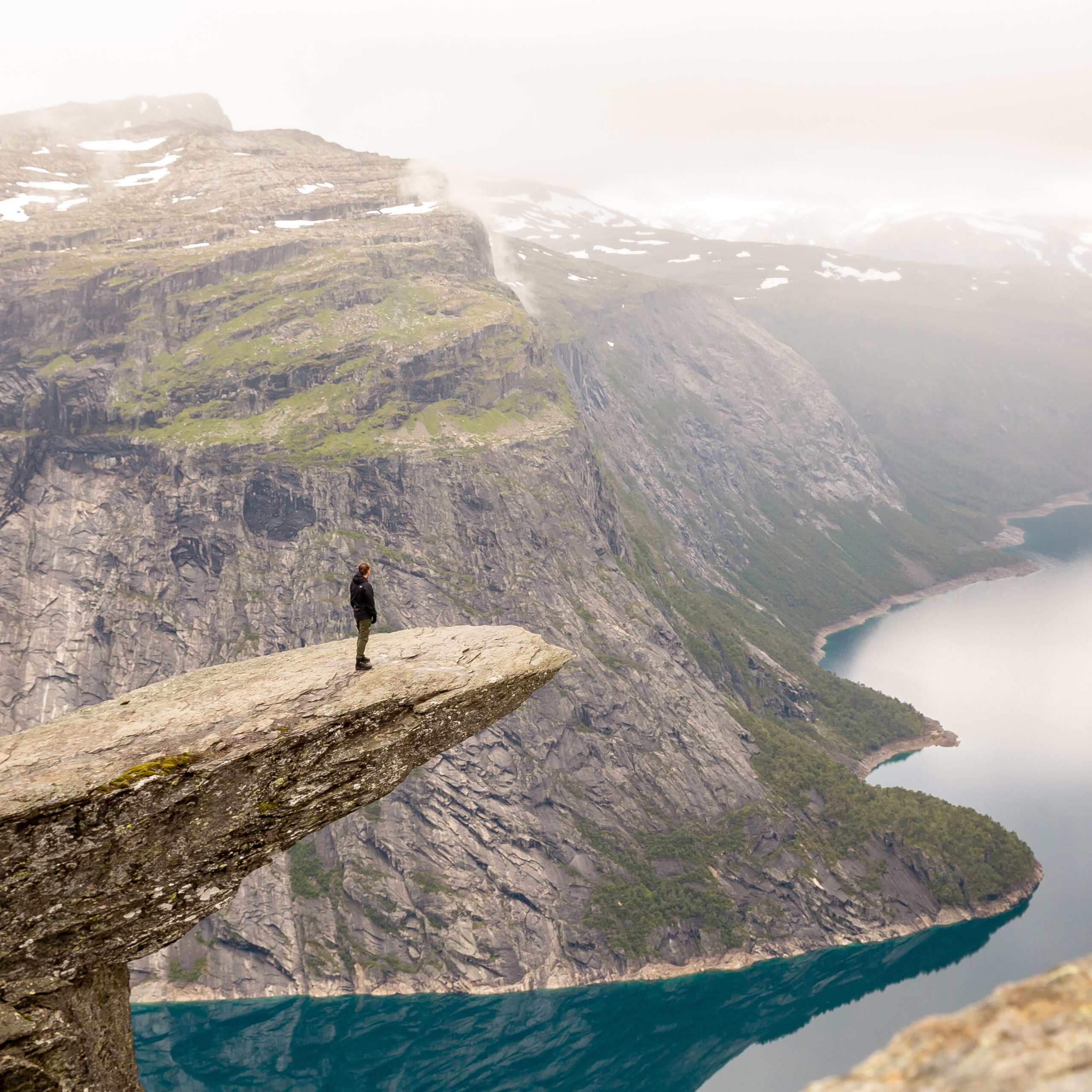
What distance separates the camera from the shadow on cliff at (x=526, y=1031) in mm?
138250

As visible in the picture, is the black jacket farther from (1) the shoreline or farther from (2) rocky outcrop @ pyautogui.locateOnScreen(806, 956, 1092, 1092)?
(1) the shoreline

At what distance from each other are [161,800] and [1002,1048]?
21.3m

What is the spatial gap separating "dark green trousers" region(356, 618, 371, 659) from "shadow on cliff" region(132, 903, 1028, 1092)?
144 meters

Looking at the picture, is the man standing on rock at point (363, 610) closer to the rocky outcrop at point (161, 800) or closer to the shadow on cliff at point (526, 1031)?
the rocky outcrop at point (161, 800)

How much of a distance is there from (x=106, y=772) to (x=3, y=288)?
218303 mm

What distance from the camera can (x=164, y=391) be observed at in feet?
623

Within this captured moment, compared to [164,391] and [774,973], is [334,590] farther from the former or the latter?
[774,973]

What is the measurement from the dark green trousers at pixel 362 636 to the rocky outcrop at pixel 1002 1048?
2191 cm

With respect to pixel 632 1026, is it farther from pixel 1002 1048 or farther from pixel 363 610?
pixel 1002 1048

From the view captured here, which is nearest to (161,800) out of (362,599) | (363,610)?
(363,610)

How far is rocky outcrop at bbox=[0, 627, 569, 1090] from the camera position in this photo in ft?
64.2

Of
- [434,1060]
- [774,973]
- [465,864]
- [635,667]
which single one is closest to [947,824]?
[774,973]

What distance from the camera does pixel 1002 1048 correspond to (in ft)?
20.5

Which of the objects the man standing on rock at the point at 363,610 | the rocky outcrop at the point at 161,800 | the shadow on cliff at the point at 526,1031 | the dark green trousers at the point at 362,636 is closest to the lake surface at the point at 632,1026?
the shadow on cliff at the point at 526,1031
